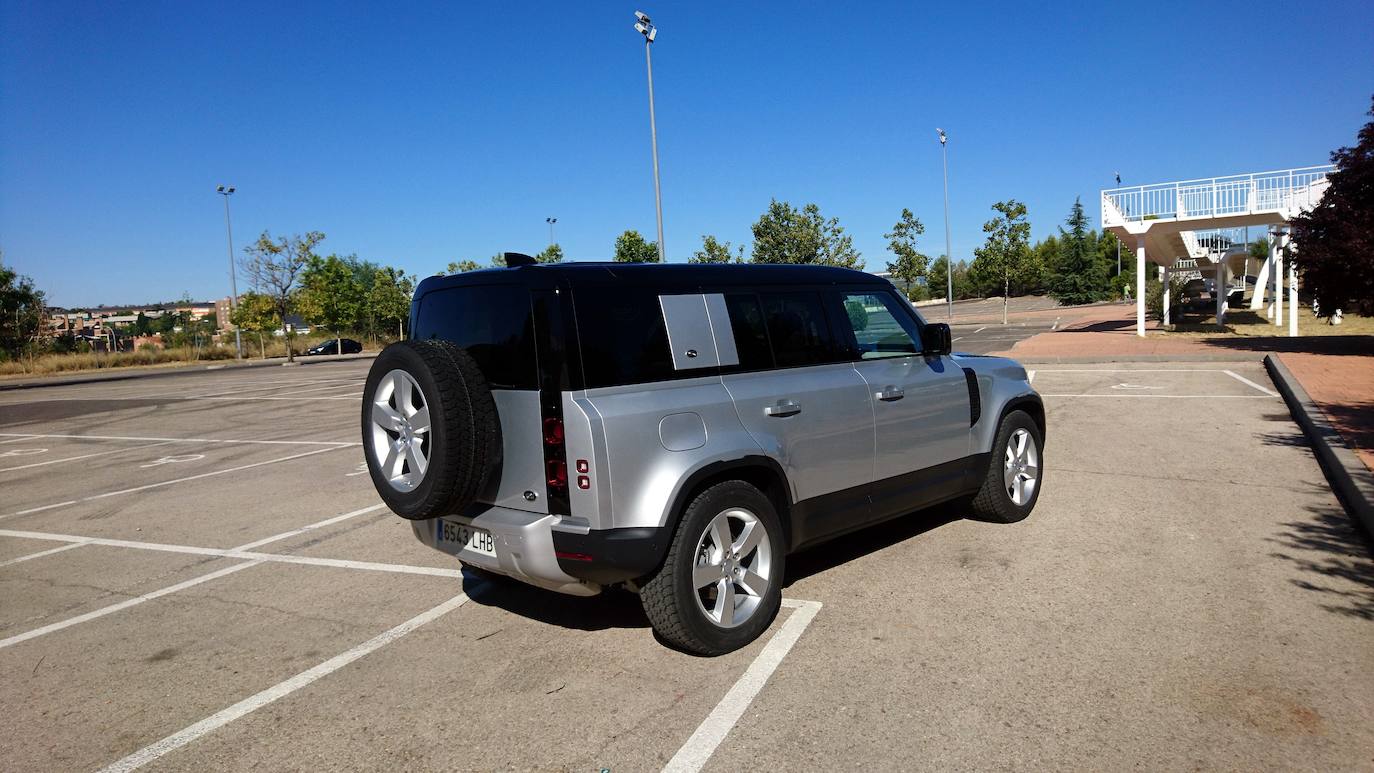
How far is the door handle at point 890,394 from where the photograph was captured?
15.5ft

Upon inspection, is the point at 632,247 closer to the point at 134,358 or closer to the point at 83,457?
the point at 134,358

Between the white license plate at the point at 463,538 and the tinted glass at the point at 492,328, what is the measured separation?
2.30ft

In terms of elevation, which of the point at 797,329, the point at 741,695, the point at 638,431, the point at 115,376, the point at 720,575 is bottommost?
the point at 741,695

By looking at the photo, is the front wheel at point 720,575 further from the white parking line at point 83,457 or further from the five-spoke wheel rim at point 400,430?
the white parking line at point 83,457

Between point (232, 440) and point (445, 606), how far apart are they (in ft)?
31.8

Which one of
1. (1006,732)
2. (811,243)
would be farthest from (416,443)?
(811,243)

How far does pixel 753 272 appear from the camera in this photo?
4.38 m

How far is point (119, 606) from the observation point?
201 inches

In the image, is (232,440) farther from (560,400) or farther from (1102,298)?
(1102,298)

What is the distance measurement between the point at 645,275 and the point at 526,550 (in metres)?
1.37

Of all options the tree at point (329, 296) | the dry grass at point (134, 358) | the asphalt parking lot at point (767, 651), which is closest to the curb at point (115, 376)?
the dry grass at point (134, 358)

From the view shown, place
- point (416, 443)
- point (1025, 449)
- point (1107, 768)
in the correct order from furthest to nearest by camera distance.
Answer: point (1025, 449)
point (416, 443)
point (1107, 768)

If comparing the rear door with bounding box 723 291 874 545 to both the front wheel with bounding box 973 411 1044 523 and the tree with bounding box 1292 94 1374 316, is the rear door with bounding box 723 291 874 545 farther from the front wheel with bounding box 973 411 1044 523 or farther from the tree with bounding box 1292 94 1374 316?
the tree with bounding box 1292 94 1374 316

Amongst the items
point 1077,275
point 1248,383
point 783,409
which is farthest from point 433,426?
point 1077,275
